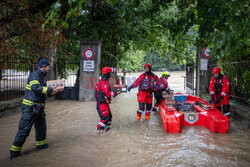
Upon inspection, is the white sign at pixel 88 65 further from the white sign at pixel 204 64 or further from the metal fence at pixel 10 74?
the white sign at pixel 204 64

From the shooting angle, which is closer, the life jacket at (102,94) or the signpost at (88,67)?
the life jacket at (102,94)

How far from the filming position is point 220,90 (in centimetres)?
742

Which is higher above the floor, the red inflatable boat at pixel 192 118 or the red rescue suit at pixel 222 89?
the red rescue suit at pixel 222 89

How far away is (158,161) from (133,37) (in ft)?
32.6

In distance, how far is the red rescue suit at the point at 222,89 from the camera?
7.05 meters

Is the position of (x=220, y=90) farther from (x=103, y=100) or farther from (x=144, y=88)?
(x=103, y=100)

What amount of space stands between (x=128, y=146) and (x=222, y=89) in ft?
12.6

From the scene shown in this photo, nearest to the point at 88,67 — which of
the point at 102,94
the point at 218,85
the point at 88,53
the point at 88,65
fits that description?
the point at 88,65

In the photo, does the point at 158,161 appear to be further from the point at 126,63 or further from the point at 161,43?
the point at 126,63

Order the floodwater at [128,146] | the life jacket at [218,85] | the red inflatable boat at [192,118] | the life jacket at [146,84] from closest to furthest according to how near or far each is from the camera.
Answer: the floodwater at [128,146], the red inflatable boat at [192,118], the life jacket at [218,85], the life jacket at [146,84]

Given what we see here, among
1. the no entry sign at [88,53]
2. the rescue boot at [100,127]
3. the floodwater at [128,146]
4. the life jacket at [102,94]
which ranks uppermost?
the no entry sign at [88,53]

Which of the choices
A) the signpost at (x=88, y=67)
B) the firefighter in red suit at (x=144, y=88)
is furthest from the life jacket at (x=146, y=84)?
the signpost at (x=88, y=67)

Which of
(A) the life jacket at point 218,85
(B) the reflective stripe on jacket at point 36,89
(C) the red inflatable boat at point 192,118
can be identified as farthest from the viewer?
(A) the life jacket at point 218,85

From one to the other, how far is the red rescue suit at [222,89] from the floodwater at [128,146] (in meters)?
0.73
